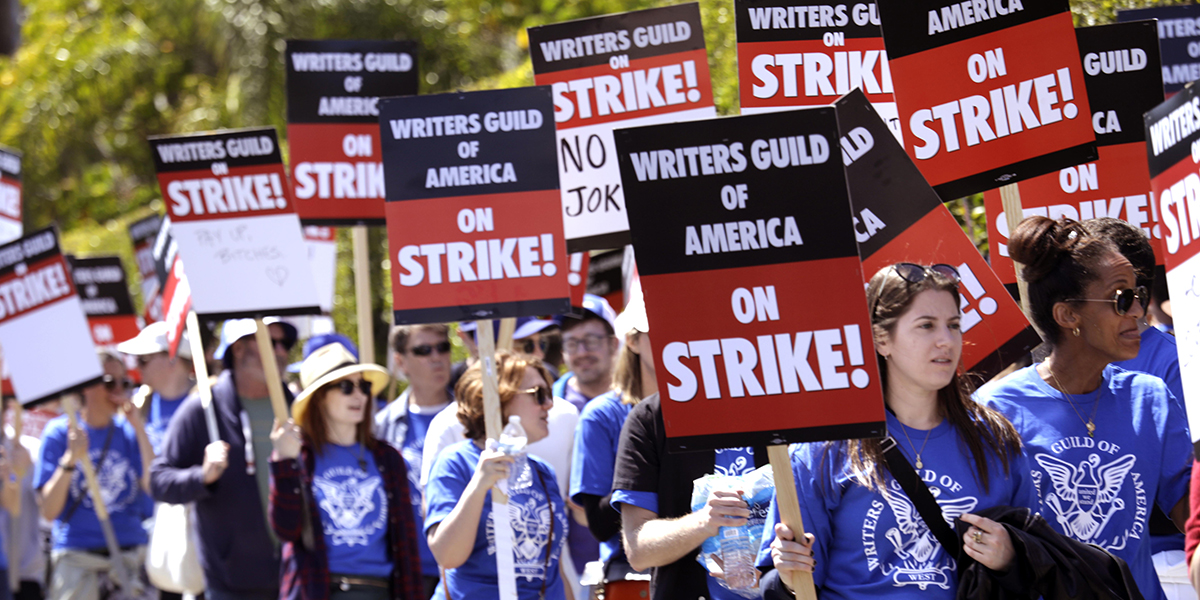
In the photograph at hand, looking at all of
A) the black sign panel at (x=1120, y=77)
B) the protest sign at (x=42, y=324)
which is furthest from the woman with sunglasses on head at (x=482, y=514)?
the protest sign at (x=42, y=324)

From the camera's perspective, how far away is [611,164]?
19.3 feet

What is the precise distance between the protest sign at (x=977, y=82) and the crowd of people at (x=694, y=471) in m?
0.74

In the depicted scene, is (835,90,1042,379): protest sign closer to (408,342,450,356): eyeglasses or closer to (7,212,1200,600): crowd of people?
(7,212,1200,600): crowd of people

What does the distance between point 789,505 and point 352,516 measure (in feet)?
9.12

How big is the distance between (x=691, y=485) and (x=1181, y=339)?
155 cm

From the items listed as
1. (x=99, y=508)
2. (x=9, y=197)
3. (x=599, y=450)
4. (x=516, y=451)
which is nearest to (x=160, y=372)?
(x=99, y=508)

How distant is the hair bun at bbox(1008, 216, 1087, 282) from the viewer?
384 cm

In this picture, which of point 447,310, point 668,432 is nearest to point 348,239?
point 447,310

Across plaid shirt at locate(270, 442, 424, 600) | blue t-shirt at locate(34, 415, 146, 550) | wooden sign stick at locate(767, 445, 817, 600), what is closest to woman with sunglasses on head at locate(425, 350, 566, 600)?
plaid shirt at locate(270, 442, 424, 600)

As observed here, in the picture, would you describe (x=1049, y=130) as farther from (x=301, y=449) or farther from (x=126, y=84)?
(x=126, y=84)

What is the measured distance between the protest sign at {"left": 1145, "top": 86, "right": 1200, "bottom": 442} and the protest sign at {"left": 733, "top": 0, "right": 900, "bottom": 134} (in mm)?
2176

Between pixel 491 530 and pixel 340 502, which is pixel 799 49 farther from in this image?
pixel 340 502

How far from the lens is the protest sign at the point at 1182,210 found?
9.42 ft

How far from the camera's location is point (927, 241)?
4.16m
